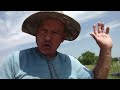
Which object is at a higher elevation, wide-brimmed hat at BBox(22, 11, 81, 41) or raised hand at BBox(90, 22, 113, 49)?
wide-brimmed hat at BBox(22, 11, 81, 41)

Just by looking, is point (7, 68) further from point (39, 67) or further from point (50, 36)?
point (50, 36)

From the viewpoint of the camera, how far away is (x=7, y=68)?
1.71 metres

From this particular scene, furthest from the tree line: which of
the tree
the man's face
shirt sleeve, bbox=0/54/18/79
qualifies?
shirt sleeve, bbox=0/54/18/79

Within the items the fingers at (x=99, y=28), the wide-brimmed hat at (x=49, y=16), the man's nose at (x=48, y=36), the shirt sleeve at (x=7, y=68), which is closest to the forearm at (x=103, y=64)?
the fingers at (x=99, y=28)

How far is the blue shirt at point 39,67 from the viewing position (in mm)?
1743

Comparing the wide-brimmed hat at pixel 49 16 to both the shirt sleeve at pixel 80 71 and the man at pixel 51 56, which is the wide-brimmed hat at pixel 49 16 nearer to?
the man at pixel 51 56

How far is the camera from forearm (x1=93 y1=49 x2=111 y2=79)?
6.16ft

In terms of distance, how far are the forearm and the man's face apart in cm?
34

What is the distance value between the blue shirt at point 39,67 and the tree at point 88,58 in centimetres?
4

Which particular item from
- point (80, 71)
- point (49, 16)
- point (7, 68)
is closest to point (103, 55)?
point (80, 71)

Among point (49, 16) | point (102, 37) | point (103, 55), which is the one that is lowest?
point (103, 55)

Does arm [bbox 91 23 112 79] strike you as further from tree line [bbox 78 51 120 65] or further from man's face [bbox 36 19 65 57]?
man's face [bbox 36 19 65 57]

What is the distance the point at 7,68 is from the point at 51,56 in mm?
346
